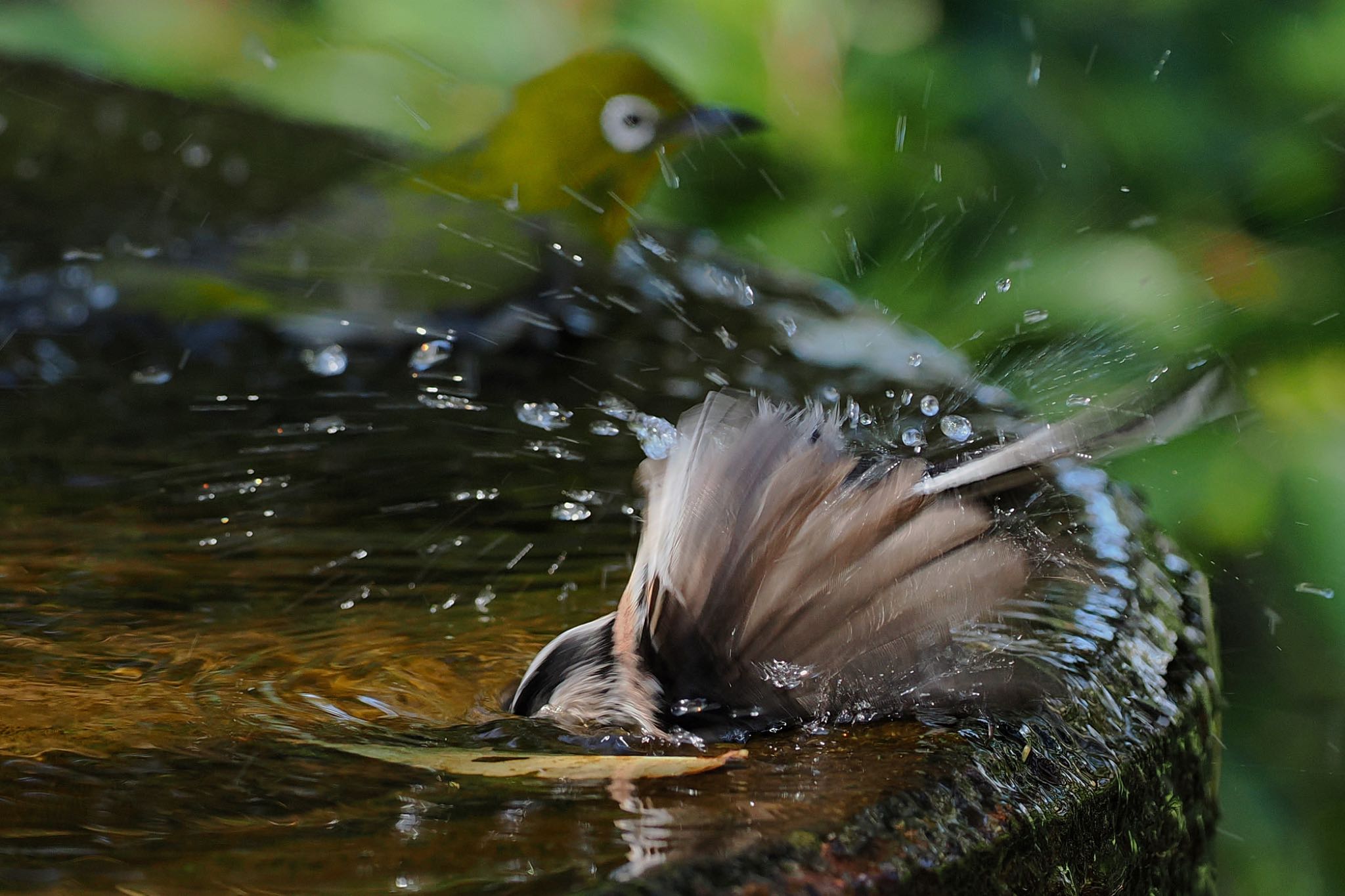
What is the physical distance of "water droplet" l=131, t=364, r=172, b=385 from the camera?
2.26 m

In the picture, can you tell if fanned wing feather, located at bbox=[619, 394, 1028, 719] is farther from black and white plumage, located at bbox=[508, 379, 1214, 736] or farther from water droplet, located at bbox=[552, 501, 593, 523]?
water droplet, located at bbox=[552, 501, 593, 523]

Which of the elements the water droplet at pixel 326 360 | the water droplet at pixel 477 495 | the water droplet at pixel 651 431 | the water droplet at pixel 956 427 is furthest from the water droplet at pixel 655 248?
the water droplet at pixel 956 427

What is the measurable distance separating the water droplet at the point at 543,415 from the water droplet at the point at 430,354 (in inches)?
14.4

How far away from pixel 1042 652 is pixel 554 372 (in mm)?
1287

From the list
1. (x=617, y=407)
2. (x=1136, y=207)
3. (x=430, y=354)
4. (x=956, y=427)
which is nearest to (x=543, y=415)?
(x=617, y=407)

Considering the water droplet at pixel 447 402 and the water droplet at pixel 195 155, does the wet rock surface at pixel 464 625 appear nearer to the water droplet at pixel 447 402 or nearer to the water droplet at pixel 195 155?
the water droplet at pixel 447 402

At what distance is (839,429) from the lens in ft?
3.49

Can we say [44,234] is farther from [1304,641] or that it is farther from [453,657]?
[1304,641]

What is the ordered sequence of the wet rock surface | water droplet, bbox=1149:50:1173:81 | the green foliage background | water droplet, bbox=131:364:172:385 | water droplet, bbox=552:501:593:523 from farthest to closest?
1. water droplet, bbox=1149:50:1173:81
2. the green foliage background
3. water droplet, bbox=131:364:172:385
4. water droplet, bbox=552:501:593:523
5. the wet rock surface

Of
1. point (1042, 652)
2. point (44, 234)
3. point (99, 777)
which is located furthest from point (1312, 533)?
point (44, 234)

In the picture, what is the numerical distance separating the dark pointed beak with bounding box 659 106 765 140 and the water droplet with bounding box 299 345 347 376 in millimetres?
784

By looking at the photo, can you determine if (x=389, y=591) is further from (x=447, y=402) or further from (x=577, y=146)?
(x=577, y=146)

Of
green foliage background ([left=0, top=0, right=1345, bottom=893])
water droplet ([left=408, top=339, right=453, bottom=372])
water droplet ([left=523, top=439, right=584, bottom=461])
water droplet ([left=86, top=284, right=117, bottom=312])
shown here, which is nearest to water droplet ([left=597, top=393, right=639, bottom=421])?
water droplet ([left=523, top=439, right=584, bottom=461])

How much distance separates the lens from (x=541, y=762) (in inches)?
33.6
